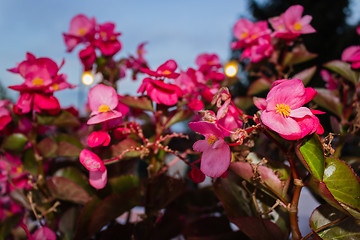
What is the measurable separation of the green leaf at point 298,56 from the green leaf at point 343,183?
0.32m

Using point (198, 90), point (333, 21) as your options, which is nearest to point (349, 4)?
point (333, 21)

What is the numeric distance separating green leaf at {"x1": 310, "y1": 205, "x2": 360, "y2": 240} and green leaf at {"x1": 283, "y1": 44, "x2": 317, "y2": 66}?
33cm

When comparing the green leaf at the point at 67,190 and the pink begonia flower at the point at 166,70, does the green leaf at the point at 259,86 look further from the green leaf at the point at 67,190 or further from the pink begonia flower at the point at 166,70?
the green leaf at the point at 67,190

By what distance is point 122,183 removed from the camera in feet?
1.59

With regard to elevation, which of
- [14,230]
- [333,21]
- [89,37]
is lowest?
[333,21]

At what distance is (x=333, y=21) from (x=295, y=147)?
7.47 m

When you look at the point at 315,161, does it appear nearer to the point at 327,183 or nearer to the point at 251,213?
the point at 327,183

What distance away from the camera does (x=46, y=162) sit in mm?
590

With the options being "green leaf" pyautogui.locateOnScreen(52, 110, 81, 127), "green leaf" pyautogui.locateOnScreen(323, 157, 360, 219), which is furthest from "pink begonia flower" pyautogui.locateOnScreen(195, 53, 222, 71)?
"green leaf" pyautogui.locateOnScreen(323, 157, 360, 219)

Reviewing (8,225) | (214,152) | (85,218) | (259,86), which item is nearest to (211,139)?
(214,152)

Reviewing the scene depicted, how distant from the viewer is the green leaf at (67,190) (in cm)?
50

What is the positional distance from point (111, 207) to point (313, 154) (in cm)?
27

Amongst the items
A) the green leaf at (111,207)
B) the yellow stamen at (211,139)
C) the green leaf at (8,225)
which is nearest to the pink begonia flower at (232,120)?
the yellow stamen at (211,139)

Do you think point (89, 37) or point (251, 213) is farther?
point (89, 37)
